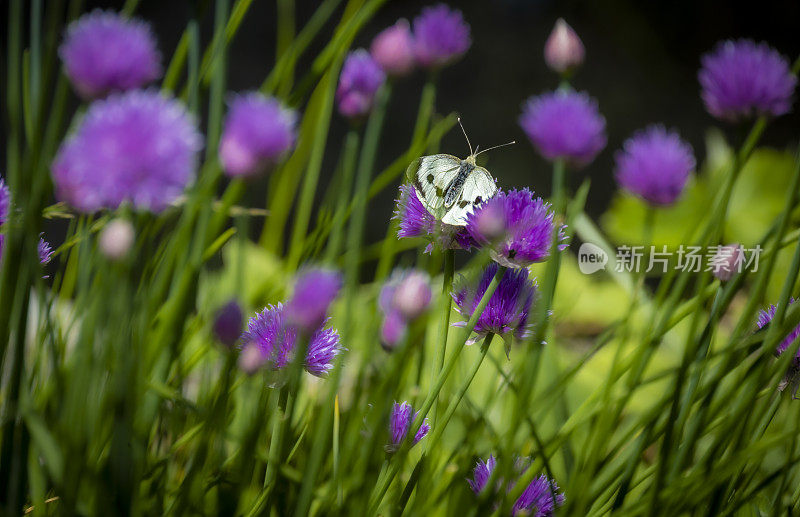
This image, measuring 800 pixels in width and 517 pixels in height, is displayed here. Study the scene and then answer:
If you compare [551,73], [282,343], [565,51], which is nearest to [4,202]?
[282,343]

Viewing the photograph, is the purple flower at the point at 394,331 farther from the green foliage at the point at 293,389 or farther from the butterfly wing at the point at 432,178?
the butterfly wing at the point at 432,178

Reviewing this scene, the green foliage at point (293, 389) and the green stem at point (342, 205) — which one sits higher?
the green stem at point (342, 205)

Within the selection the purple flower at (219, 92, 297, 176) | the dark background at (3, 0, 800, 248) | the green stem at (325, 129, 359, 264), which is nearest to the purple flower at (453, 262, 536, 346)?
the green stem at (325, 129, 359, 264)

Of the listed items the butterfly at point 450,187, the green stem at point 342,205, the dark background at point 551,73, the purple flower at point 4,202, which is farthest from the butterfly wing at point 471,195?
the dark background at point 551,73

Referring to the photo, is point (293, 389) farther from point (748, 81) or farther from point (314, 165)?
point (314, 165)

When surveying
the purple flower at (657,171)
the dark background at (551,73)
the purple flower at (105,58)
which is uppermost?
the dark background at (551,73)

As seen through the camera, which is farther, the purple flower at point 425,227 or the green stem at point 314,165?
the green stem at point 314,165
